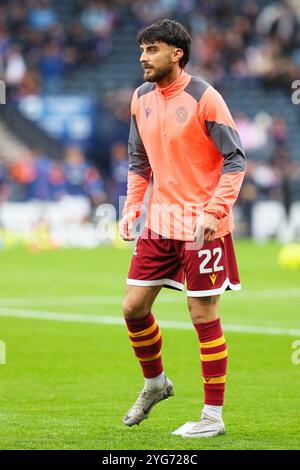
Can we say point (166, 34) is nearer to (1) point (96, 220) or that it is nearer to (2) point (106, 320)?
(2) point (106, 320)

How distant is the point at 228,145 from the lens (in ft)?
23.1

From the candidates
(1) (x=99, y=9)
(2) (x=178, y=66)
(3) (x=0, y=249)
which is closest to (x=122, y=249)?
(3) (x=0, y=249)

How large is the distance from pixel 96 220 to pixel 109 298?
14279 millimetres

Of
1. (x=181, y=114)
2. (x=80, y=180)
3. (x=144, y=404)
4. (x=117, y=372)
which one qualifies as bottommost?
(x=80, y=180)

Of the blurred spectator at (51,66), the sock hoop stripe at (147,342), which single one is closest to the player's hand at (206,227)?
the sock hoop stripe at (147,342)

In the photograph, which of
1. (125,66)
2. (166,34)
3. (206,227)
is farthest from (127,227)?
(125,66)

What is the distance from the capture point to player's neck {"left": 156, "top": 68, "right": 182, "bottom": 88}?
7285 mm

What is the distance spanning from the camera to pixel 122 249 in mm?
28375

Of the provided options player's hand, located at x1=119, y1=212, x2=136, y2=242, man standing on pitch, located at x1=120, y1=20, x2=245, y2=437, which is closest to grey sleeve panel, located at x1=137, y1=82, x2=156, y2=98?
man standing on pitch, located at x1=120, y1=20, x2=245, y2=437

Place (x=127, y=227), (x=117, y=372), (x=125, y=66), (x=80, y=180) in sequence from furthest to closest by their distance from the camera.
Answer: (x=125, y=66) → (x=80, y=180) → (x=117, y=372) → (x=127, y=227)

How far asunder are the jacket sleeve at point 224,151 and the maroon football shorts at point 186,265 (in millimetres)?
276

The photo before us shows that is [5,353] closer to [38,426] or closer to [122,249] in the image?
[38,426]

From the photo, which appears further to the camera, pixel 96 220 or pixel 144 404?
pixel 96 220

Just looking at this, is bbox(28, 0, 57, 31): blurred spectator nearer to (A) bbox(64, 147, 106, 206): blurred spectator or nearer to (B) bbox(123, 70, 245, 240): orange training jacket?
(A) bbox(64, 147, 106, 206): blurred spectator
